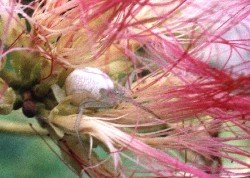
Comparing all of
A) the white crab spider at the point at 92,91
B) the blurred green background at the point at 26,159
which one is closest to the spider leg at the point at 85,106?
the white crab spider at the point at 92,91

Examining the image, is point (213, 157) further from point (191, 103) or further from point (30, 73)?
point (30, 73)

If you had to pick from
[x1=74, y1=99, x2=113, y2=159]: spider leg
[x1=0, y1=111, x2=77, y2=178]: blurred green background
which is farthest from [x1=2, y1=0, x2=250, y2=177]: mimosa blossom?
[x1=0, y1=111, x2=77, y2=178]: blurred green background

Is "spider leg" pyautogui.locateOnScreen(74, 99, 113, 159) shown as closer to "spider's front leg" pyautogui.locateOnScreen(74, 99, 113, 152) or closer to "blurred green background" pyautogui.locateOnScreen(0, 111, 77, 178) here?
"spider's front leg" pyautogui.locateOnScreen(74, 99, 113, 152)

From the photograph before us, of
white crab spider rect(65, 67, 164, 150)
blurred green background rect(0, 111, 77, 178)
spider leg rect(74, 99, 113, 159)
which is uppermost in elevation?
white crab spider rect(65, 67, 164, 150)

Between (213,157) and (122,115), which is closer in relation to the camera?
(122,115)

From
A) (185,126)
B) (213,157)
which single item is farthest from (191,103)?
(213,157)

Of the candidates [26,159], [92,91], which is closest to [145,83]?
[92,91]
